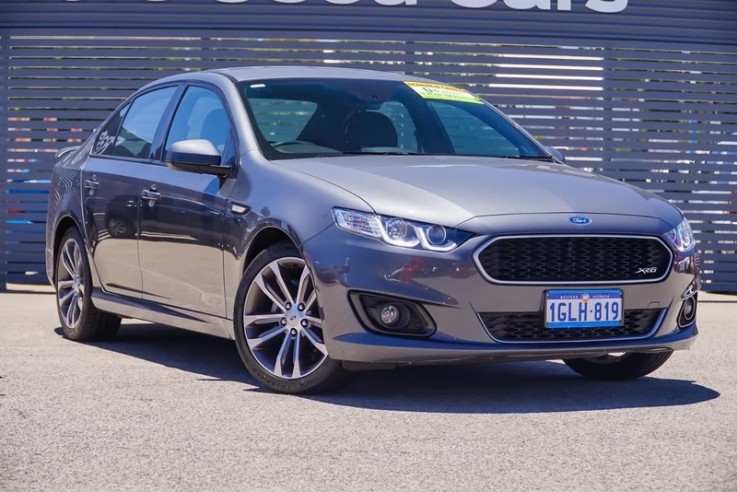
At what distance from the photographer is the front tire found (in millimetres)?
6332

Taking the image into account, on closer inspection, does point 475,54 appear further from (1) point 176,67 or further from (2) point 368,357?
(2) point 368,357

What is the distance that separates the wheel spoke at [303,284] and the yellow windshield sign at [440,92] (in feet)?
6.29

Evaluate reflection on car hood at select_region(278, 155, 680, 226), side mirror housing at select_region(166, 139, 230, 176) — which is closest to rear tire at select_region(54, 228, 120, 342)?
side mirror housing at select_region(166, 139, 230, 176)

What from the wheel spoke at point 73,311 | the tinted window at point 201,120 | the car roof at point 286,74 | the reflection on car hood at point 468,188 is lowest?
the wheel spoke at point 73,311

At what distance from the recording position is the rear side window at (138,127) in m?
8.14

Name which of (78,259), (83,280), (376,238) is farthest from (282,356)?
(78,259)

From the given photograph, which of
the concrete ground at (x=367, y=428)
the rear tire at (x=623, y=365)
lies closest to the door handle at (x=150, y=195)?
the concrete ground at (x=367, y=428)

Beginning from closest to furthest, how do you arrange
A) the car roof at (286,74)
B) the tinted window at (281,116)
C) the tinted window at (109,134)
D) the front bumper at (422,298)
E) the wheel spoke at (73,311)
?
the front bumper at (422,298), the tinted window at (281,116), the car roof at (286,74), the tinted window at (109,134), the wheel spoke at (73,311)

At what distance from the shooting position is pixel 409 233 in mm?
6035

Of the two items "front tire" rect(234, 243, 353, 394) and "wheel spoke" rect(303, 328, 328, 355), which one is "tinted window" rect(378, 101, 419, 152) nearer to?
"front tire" rect(234, 243, 353, 394)

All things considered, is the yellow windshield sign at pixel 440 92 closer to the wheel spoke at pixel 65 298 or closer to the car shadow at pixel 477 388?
the car shadow at pixel 477 388

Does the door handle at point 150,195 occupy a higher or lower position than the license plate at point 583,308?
higher

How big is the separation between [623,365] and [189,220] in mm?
2250

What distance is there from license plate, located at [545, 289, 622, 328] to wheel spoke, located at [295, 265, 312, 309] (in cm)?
104
